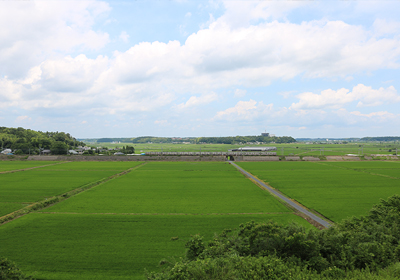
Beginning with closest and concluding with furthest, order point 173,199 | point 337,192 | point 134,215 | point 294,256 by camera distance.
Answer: point 294,256
point 134,215
point 173,199
point 337,192

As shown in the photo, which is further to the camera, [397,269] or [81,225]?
[81,225]

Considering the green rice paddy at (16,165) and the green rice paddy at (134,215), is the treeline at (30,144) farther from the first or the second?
the green rice paddy at (134,215)

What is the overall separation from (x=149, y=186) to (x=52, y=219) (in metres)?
18.1

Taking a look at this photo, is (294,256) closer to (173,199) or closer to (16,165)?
(173,199)

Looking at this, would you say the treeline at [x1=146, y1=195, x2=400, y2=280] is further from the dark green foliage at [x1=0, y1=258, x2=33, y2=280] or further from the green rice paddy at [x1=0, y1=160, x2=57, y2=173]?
the green rice paddy at [x1=0, y1=160, x2=57, y2=173]

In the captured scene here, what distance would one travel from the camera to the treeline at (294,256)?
10344 millimetres

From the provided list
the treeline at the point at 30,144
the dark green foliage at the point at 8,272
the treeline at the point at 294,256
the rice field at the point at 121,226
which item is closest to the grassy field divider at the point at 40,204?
the rice field at the point at 121,226

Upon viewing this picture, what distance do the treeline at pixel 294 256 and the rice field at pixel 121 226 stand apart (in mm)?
3652

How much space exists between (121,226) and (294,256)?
16.1 metres

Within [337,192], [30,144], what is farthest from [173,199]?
[30,144]

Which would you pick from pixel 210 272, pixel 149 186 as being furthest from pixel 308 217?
pixel 149 186

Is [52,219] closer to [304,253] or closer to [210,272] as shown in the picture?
[210,272]

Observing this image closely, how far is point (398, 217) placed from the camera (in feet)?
52.4

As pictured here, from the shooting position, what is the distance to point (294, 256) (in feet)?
40.9
